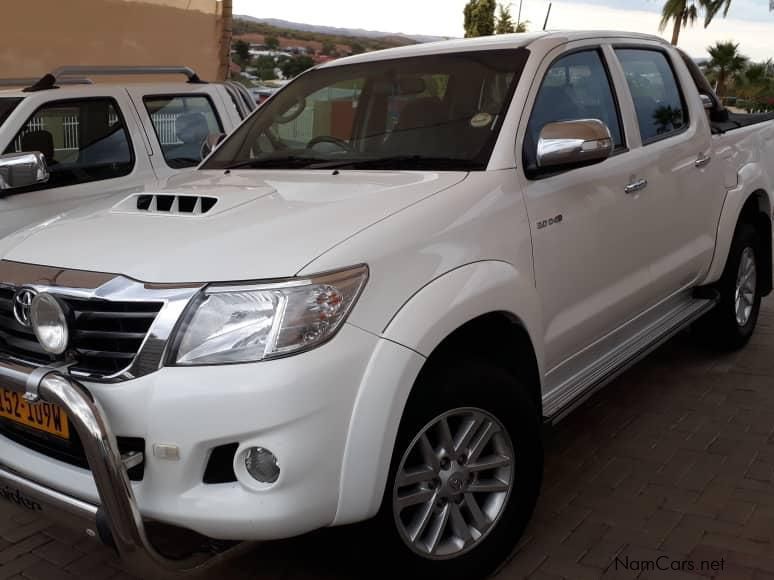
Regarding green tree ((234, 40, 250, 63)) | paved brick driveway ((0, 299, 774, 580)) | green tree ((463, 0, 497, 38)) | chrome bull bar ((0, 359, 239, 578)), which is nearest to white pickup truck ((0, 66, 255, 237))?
paved brick driveway ((0, 299, 774, 580))

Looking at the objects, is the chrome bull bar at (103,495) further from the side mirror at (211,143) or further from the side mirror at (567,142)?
the side mirror at (211,143)

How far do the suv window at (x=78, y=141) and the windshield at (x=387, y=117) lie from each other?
5.75 ft

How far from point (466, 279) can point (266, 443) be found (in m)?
0.83

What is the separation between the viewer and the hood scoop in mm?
2857

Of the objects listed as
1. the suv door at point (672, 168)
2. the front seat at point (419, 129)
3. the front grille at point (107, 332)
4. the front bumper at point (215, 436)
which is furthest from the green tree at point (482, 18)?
the front bumper at point (215, 436)

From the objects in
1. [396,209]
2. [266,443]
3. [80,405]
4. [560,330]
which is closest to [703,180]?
[560,330]

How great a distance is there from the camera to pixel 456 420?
2.71m

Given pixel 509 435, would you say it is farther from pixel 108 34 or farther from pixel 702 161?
pixel 108 34

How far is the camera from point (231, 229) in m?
2.57

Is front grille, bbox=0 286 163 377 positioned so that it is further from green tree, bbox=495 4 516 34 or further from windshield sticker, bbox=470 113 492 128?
green tree, bbox=495 4 516 34

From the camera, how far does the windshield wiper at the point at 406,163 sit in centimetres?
305

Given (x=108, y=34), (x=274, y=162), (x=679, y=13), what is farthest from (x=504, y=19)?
(x=274, y=162)

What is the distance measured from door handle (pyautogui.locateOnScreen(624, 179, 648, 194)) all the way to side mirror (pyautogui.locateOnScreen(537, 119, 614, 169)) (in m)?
0.66
